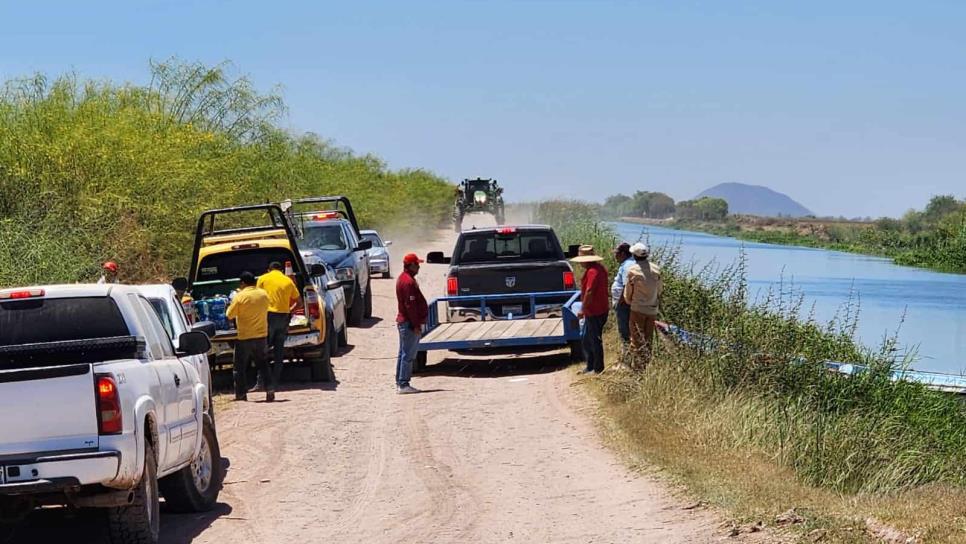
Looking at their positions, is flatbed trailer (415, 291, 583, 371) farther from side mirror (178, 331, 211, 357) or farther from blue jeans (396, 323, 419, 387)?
side mirror (178, 331, 211, 357)

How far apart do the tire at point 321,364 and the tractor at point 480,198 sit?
44.0 m

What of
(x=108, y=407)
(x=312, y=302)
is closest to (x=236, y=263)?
(x=312, y=302)

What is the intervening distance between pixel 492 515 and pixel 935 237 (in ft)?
225

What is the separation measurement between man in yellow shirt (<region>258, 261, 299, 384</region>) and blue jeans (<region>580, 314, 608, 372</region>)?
3824 millimetres

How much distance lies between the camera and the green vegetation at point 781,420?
11117 mm

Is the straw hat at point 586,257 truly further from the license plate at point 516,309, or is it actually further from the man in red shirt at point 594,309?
the license plate at point 516,309

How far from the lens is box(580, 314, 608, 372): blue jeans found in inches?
703

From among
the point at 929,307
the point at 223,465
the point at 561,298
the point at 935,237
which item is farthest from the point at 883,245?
the point at 223,465

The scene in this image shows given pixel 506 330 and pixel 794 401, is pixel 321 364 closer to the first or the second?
pixel 506 330

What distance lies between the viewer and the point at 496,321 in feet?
68.4

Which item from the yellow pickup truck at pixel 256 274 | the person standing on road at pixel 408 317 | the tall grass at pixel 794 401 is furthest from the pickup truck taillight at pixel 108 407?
the yellow pickup truck at pixel 256 274

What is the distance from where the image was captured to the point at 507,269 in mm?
21125

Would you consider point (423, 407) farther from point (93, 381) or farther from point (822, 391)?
point (93, 381)

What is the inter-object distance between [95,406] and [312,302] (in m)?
10.5
